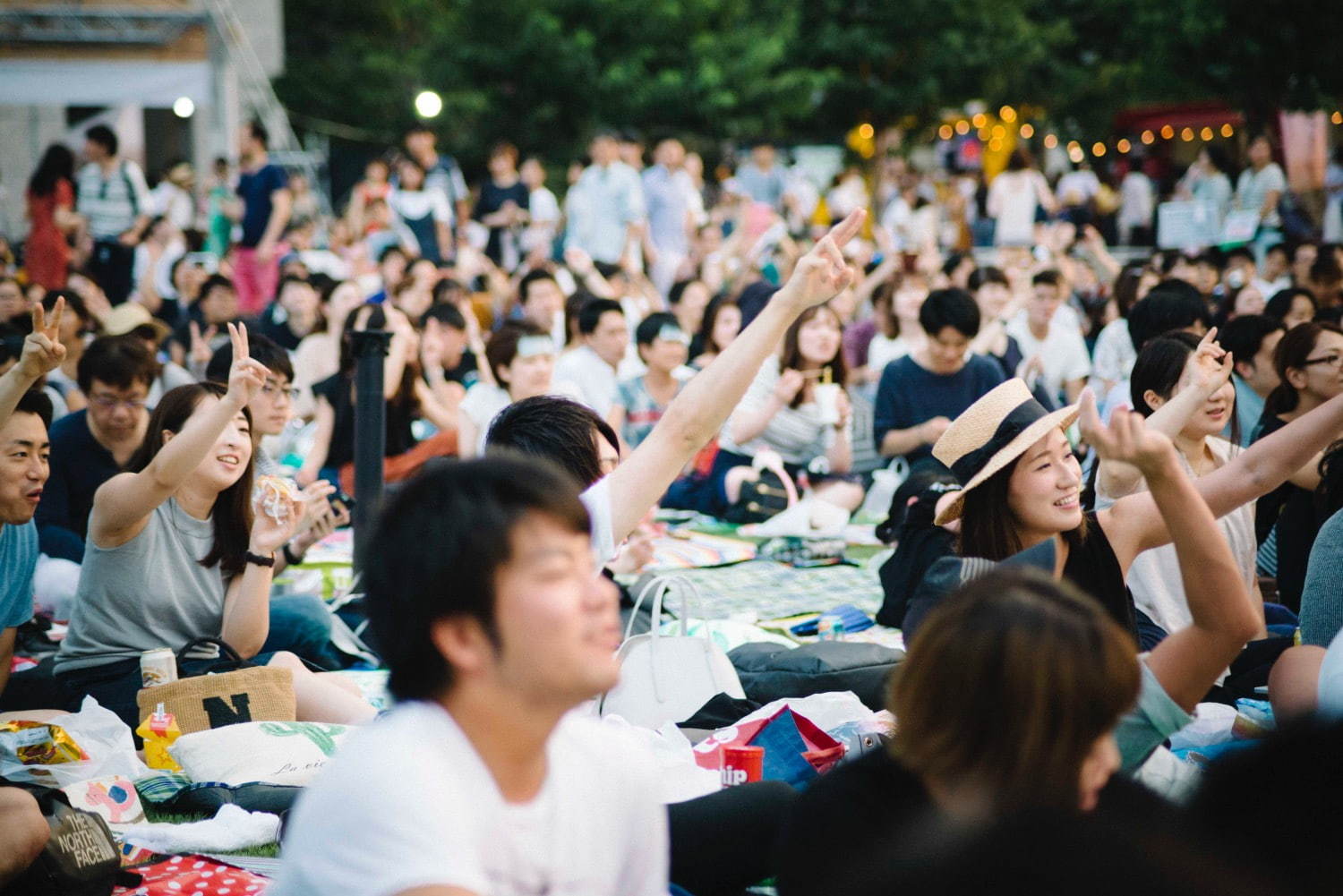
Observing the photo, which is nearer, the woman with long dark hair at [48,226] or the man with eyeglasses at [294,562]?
the man with eyeglasses at [294,562]

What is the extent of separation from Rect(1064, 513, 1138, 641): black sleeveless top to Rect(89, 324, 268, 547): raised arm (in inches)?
87.5

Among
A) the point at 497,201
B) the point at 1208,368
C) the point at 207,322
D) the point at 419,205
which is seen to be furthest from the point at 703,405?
the point at 497,201

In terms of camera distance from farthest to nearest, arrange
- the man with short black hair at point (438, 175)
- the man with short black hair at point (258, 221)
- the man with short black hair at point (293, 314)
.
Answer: the man with short black hair at point (438, 175) < the man with short black hair at point (258, 221) < the man with short black hair at point (293, 314)

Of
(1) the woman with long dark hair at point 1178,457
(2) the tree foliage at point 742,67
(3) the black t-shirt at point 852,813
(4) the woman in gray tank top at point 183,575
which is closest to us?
(3) the black t-shirt at point 852,813

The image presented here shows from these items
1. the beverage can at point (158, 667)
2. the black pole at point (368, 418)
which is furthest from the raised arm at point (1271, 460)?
the black pole at point (368, 418)

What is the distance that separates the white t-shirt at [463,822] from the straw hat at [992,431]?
1836mm

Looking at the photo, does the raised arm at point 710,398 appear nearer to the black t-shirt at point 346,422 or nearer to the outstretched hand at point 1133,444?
the outstretched hand at point 1133,444

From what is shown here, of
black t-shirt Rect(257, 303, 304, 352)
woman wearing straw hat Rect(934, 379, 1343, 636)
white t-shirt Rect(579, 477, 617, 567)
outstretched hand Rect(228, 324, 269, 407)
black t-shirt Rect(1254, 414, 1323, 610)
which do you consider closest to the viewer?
white t-shirt Rect(579, 477, 617, 567)

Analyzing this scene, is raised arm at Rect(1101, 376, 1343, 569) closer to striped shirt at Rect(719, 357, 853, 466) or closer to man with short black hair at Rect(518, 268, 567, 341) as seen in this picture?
striped shirt at Rect(719, 357, 853, 466)

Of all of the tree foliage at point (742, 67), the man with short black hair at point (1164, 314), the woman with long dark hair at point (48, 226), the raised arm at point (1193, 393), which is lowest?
the raised arm at point (1193, 393)

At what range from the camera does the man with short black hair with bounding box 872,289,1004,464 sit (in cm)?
771

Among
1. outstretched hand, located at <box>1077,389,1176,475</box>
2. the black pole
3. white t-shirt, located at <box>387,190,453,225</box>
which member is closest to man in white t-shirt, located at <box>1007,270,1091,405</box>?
the black pole

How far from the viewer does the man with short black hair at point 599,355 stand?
8812 mm

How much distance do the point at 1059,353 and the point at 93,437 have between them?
6053 millimetres
